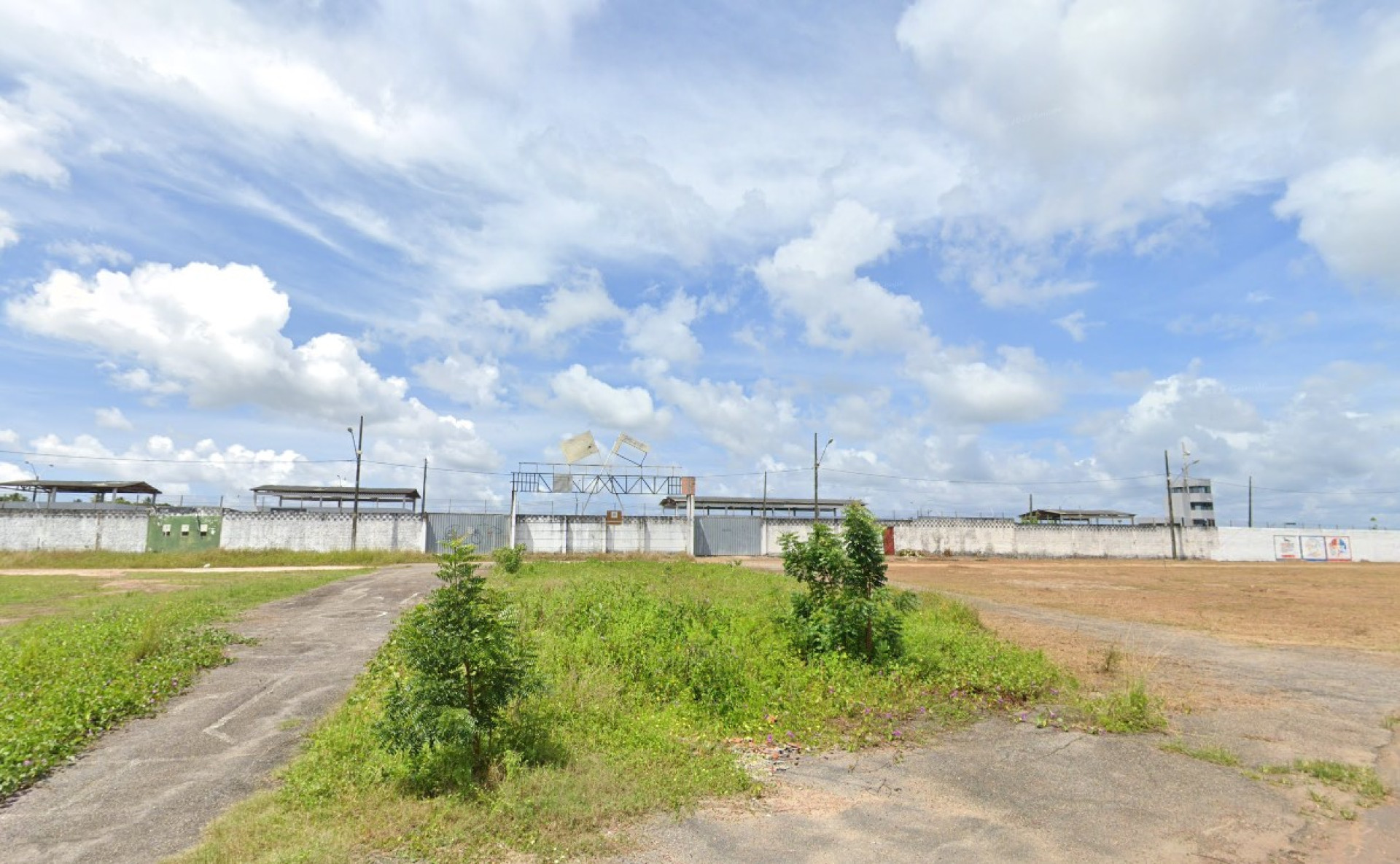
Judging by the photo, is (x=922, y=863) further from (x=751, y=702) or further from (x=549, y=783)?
(x=751, y=702)

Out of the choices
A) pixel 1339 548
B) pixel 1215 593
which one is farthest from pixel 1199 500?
pixel 1215 593

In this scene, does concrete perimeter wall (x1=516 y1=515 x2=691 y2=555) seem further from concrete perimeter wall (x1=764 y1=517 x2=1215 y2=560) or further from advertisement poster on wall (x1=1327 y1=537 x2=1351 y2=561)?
advertisement poster on wall (x1=1327 y1=537 x2=1351 y2=561)

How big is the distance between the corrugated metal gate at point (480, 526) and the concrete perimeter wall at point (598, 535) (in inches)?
43.2

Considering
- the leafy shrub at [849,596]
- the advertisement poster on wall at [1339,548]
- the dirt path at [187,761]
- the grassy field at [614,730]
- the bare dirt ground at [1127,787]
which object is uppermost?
the leafy shrub at [849,596]

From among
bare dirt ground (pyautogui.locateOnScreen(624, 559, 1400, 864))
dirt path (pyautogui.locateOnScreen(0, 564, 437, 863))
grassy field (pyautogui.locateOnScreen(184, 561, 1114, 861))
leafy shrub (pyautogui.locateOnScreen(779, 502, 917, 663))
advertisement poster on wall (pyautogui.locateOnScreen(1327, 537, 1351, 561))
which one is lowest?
advertisement poster on wall (pyautogui.locateOnScreen(1327, 537, 1351, 561))

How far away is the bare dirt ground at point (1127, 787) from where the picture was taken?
18.5 ft

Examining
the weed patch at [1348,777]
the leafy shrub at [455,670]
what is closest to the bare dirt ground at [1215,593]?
the weed patch at [1348,777]

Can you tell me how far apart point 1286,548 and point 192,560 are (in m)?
79.1

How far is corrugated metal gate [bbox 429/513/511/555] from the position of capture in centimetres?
5034

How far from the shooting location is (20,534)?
44.9 meters

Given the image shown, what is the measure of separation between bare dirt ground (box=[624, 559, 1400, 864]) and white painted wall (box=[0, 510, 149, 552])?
53.1 meters

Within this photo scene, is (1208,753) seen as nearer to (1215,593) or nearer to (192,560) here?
(1215,593)

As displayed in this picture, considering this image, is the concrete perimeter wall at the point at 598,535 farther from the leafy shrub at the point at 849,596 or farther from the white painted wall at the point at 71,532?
the leafy shrub at the point at 849,596

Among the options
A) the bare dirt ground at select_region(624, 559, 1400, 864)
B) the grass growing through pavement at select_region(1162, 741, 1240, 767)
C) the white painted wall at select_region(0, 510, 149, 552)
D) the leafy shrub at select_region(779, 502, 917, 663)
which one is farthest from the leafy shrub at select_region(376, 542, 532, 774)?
the white painted wall at select_region(0, 510, 149, 552)
